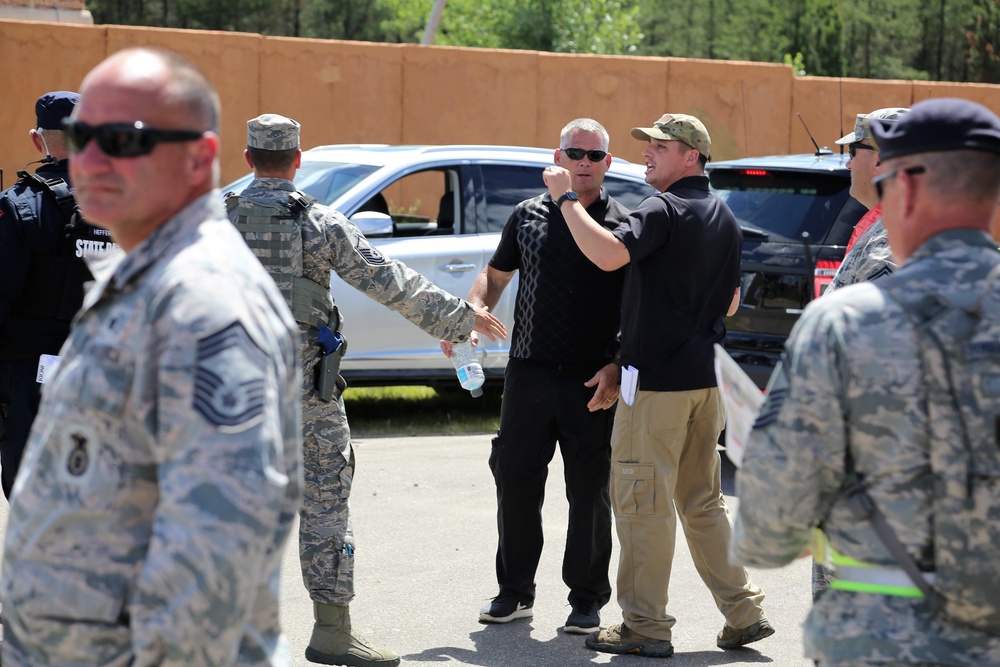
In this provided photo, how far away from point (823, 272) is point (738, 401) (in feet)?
16.4

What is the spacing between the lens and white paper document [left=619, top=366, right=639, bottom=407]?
16.3 ft

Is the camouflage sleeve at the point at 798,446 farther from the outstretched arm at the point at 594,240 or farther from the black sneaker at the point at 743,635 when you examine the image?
the black sneaker at the point at 743,635

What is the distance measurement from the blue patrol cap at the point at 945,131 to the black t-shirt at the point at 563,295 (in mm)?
3099

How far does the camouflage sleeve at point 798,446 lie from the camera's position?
2234 mm

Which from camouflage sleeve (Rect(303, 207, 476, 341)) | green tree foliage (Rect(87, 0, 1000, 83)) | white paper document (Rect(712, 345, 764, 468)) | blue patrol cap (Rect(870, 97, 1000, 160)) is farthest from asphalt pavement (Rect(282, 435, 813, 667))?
green tree foliage (Rect(87, 0, 1000, 83))

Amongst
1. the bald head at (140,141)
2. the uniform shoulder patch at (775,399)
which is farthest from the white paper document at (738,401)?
the bald head at (140,141)

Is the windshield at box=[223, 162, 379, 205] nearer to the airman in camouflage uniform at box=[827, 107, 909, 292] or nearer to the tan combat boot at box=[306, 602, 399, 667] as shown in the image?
the tan combat boot at box=[306, 602, 399, 667]

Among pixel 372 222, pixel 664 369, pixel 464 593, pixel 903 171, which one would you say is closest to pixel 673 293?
pixel 664 369

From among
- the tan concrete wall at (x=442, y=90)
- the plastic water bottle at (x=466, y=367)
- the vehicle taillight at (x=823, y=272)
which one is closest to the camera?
the plastic water bottle at (x=466, y=367)

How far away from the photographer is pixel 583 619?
5.34m

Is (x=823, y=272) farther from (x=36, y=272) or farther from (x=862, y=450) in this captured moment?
(x=862, y=450)

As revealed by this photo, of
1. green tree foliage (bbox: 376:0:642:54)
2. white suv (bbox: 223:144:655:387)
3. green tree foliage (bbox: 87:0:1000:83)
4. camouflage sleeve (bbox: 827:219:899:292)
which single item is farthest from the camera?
green tree foliage (bbox: 87:0:1000:83)

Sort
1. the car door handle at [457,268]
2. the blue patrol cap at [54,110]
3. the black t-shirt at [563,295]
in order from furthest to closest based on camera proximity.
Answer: the car door handle at [457,268], the black t-shirt at [563,295], the blue patrol cap at [54,110]

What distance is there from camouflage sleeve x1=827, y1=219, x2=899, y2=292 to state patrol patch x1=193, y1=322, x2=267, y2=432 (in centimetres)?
238
